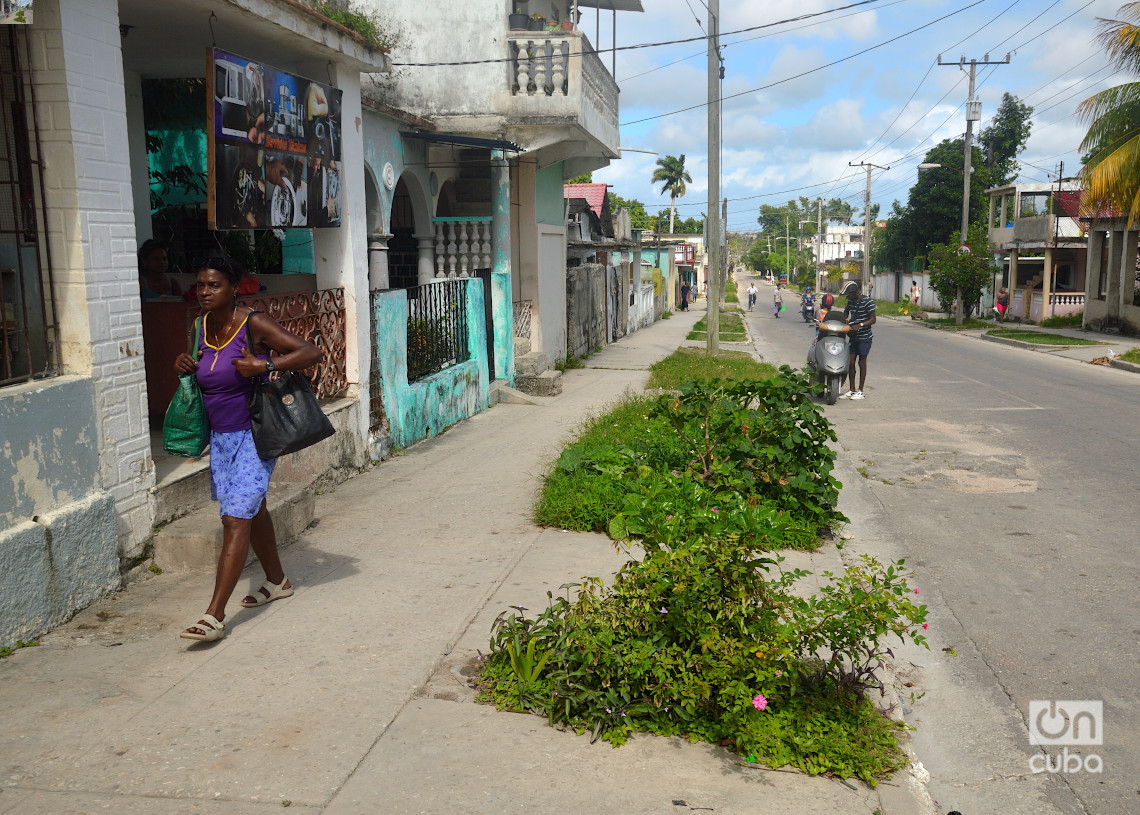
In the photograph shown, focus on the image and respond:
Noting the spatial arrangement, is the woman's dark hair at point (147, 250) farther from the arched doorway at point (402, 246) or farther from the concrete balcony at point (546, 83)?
the concrete balcony at point (546, 83)

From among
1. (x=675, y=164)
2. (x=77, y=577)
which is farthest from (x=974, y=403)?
(x=675, y=164)

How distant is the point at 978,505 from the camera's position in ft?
25.2

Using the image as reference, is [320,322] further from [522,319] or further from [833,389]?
[833,389]

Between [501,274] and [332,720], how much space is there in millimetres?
10311

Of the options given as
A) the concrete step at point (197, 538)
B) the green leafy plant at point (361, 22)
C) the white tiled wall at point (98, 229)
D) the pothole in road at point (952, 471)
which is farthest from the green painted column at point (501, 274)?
the white tiled wall at point (98, 229)

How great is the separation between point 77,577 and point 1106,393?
14.5 metres

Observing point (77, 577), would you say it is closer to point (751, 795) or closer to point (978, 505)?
point (751, 795)

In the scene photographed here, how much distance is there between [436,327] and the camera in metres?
10.6

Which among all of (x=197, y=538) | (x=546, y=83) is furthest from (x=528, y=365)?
(x=197, y=538)

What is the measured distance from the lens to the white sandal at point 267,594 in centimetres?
488

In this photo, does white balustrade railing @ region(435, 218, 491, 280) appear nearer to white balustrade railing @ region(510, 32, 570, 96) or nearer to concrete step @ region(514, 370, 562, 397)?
concrete step @ region(514, 370, 562, 397)

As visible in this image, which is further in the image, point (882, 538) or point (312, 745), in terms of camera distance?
point (882, 538)

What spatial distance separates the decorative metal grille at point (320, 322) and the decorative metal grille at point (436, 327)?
1624 mm

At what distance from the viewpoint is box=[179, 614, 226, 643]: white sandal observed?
4270mm
